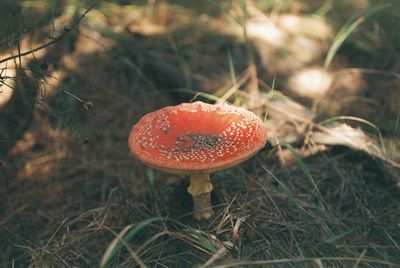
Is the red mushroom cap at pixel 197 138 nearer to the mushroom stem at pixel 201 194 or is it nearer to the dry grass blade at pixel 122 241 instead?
the mushroom stem at pixel 201 194

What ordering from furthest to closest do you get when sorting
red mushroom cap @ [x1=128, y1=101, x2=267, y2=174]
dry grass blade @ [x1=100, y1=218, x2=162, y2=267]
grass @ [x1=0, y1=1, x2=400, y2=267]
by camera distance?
1. grass @ [x1=0, y1=1, x2=400, y2=267]
2. red mushroom cap @ [x1=128, y1=101, x2=267, y2=174]
3. dry grass blade @ [x1=100, y1=218, x2=162, y2=267]

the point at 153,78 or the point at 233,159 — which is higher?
the point at 233,159

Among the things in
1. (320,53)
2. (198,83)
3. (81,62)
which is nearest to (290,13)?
(320,53)

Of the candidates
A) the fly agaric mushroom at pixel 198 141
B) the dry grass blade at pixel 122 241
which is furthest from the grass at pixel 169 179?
the fly agaric mushroom at pixel 198 141

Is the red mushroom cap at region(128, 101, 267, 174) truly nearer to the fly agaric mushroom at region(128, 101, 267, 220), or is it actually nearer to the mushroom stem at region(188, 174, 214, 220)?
the fly agaric mushroom at region(128, 101, 267, 220)

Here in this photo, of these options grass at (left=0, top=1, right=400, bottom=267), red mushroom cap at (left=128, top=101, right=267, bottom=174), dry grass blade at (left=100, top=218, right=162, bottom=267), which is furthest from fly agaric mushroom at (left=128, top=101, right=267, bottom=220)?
dry grass blade at (left=100, top=218, right=162, bottom=267)

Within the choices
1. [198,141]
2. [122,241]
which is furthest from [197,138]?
[122,241]

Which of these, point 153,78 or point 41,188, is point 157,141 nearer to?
point 41,188
